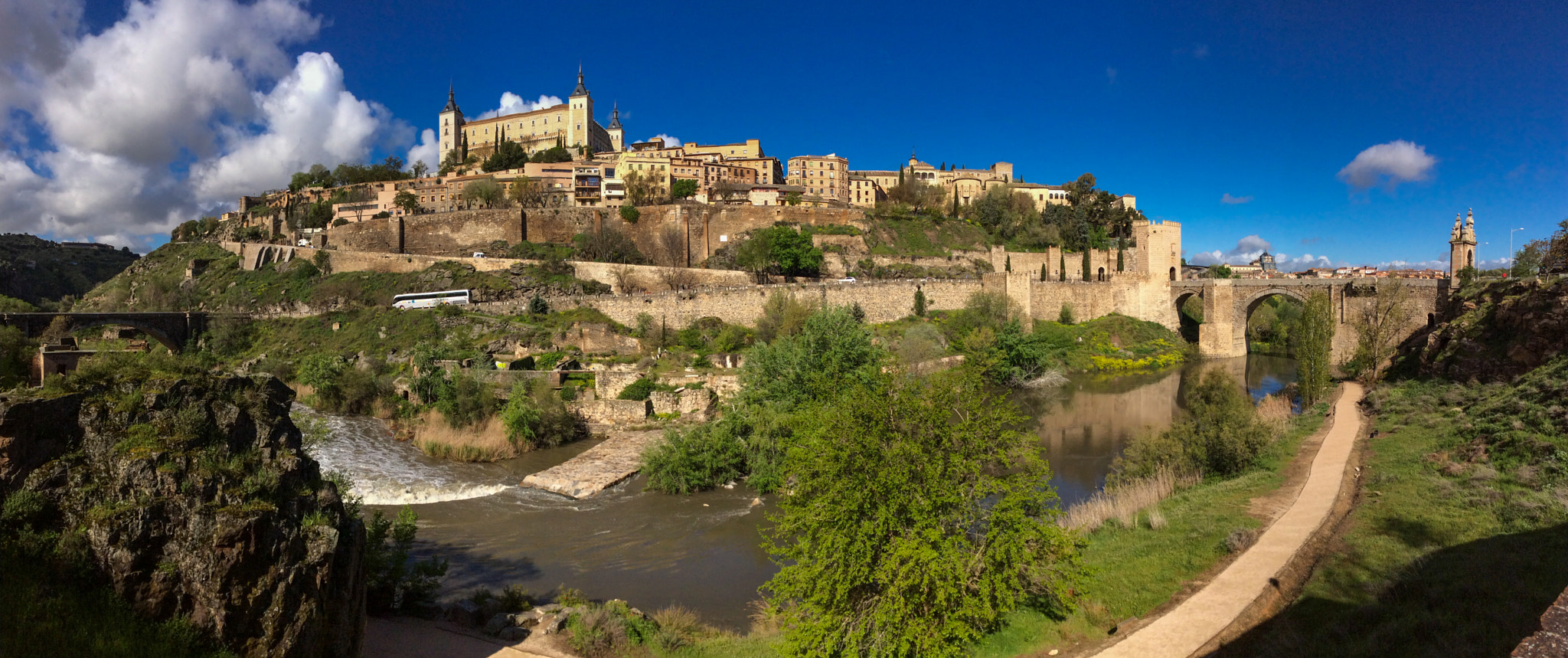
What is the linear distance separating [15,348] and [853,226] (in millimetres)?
49201

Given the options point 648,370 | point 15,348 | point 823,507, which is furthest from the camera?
point 648,370

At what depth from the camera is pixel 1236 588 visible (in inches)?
338

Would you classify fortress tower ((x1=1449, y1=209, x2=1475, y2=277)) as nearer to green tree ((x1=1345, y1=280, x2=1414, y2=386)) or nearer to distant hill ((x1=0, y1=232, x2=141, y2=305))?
green tree ((x1=1345, y1=280, x2=1414, y2=386))

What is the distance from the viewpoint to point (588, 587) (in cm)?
1209

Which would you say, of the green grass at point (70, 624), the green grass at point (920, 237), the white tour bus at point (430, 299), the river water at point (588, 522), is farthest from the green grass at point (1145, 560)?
the green grass at point (920, 237)

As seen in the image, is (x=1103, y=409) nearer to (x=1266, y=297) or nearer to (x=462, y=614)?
(x=1266, y=297)

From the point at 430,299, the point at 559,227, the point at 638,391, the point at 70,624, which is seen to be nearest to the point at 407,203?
the point at 559,227

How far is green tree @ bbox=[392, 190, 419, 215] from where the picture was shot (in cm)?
6244

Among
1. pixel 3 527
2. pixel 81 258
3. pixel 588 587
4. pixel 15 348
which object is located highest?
pixel 81 258

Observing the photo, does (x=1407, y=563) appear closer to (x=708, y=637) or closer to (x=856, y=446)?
(x=856, y=446)

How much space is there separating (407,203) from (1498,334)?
231ft

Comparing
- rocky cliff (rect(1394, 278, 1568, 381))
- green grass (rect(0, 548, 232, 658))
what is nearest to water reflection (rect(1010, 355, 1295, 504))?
rocky cliff (rect(1394, 278, 1568, 381))

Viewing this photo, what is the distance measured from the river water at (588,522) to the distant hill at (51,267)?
5953 centimetres

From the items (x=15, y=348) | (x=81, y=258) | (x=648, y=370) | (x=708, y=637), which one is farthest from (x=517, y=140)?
(x=708, y=637)
